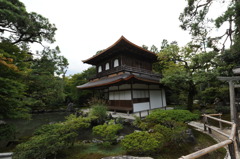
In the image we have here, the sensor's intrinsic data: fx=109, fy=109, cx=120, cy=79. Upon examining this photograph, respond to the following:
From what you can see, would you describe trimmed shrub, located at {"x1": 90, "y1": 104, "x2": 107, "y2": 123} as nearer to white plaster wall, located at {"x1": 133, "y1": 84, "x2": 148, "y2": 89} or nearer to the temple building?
the temple building

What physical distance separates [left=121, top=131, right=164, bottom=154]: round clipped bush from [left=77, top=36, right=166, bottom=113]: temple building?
4629 mm

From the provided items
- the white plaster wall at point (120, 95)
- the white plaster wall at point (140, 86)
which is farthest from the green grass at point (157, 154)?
the white plaster wall at point (140, 86)

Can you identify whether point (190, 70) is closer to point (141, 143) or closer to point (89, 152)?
point (141, 143)

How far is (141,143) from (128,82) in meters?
5.29

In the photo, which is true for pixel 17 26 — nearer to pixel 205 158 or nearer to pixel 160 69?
pixel 205 158

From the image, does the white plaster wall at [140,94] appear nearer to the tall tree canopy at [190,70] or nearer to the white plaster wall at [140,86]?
the white plaster wall at [140,86]

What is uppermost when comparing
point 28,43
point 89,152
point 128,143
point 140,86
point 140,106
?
point 28,43

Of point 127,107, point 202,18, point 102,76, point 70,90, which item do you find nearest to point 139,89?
point 127,107

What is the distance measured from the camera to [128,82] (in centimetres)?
802

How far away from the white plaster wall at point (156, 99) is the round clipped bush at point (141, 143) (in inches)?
290

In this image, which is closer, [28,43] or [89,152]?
[89,152]

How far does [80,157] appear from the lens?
307 centimetres

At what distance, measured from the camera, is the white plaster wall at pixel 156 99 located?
10328 millimetres

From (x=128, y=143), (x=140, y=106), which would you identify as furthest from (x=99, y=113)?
(x=128, y=143)
